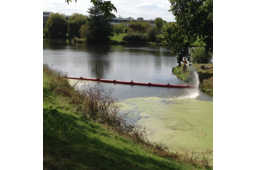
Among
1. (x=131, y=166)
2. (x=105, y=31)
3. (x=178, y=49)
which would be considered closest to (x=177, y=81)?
(x=178, y=49)

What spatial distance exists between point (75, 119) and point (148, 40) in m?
55.4

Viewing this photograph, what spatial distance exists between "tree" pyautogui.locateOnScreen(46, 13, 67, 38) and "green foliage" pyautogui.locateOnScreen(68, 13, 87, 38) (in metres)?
3.00

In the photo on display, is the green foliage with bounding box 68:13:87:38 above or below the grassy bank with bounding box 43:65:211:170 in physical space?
above

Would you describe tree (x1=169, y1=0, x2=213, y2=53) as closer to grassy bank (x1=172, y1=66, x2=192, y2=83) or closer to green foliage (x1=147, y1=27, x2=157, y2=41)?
grassy bank (x1=172, y1=66, x2=192, y2=83)

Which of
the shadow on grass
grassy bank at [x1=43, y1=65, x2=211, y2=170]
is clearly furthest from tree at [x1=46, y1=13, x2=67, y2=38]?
the shadow on grass

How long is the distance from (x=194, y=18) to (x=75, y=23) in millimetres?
45360

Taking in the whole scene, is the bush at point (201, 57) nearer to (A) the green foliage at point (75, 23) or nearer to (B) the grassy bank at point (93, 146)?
(B) the grassy bank at point (93, 146)

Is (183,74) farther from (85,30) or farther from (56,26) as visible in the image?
(56,26)

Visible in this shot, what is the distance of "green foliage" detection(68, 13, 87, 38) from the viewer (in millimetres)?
56537

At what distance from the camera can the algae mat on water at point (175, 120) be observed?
7645 mm

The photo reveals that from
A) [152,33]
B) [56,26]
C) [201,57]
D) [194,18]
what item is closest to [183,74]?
[201,57]

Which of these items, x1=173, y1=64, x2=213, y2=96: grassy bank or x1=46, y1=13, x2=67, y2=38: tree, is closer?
x1=173, y1=64, x2=213, y2=96: grassy bank

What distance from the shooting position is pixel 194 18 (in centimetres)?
1673

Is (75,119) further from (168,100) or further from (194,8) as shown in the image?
(194,8)
